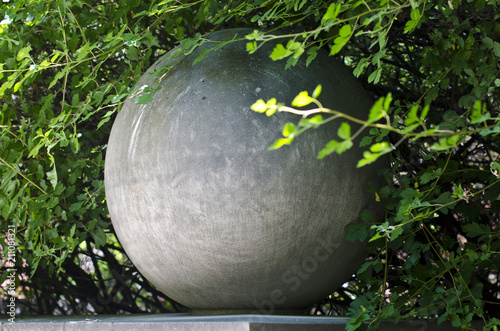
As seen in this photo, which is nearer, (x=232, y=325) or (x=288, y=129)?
(x=288, y=129)

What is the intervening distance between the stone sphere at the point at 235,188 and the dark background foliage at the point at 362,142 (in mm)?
A: 146

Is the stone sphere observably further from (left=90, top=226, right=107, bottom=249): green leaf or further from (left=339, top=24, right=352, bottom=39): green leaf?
(left=339, top=24, right=352, bottom=39): green leaf

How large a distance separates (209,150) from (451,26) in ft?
3.89

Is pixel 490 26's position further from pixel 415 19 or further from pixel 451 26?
pixel 415 19

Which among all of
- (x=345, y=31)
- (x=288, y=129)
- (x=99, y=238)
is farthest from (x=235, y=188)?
(x=99, y=238)

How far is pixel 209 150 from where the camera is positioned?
87.7 inches

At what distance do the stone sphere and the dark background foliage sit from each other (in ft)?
0.48

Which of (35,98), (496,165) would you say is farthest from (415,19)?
(35,98)

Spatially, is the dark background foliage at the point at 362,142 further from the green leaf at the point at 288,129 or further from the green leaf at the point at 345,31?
the green leaf at the point at 288,129

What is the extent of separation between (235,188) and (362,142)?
52cm

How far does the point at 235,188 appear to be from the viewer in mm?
2203

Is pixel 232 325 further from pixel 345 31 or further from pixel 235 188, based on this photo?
pixel 345 31

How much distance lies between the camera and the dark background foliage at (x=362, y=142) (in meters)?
2.18

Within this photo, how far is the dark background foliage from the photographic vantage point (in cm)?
218
